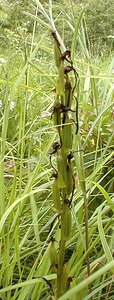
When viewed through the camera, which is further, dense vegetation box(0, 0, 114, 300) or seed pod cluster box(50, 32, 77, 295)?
dense vegetation box(0, 0, 114, 300)

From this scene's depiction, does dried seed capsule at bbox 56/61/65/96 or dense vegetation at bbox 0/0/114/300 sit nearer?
dried seed capsule at bbox 56/61/65/96

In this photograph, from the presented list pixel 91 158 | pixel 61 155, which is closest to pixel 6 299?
pixel 61 155

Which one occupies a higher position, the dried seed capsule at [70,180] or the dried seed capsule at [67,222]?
the dried seed capsule at [70,180]

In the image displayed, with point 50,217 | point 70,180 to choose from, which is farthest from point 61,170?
point 50,217

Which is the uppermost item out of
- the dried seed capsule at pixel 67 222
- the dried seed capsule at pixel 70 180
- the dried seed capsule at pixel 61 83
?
the dried seed capsule at pixel 61 83

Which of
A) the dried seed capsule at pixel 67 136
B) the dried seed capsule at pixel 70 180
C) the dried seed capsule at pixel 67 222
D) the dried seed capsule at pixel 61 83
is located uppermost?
the dried seed capsule at pixel 61 83

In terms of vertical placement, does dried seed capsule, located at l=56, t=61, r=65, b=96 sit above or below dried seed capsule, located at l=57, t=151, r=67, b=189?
above

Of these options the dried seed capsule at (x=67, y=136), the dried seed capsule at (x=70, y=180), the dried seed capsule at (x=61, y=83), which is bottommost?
the dried seed capsule at (x=70, y=180)

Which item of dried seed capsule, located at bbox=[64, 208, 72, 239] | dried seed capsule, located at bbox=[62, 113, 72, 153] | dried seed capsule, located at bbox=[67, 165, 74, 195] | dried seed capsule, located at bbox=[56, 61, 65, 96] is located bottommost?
dried seed capsule, located at bbox=[64, 208, 72, 239]

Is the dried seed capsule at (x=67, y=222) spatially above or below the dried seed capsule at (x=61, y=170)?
below

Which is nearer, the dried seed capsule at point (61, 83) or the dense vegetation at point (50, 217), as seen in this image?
the dried seed capsule at point (61, 83)

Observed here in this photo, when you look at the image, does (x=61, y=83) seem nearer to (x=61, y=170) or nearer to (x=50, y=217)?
(x=61, y=170)
